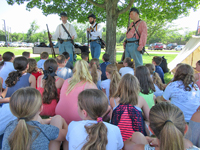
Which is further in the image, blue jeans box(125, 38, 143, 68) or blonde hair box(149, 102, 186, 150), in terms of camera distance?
blue jeans box(125, 38, 143, 68)

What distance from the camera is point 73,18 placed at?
359 inches

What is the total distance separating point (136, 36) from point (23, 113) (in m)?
4.38

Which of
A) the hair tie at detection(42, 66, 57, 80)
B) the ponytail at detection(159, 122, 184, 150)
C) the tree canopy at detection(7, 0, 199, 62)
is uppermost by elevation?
the tree canopy at detection(7, 0, 199, 62)

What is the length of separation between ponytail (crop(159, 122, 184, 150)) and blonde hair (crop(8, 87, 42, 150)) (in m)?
1.02

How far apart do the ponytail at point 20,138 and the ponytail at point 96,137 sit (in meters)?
0.45

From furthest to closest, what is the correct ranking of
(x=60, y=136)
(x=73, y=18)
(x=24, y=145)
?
1. (x=73, y=18)
2. (x=60, y=136)
3. (x=24, y=145)

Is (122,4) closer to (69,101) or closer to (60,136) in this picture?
(69,101)

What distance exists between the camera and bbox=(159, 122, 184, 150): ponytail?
43.4 inches

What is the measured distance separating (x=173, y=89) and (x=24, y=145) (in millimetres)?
2066

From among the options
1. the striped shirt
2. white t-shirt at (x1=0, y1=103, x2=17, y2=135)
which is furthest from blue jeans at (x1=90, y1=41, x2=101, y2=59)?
white t-shirt at (x1=0, y1=103, x2=17, y2=135)

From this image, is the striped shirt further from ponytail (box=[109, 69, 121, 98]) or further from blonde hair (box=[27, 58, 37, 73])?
blonde hair (box=[27, 58, 37, 73])

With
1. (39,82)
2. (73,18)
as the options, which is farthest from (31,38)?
(39,82)

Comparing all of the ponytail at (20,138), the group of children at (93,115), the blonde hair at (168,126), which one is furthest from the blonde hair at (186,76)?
the ponytail at (20,138)

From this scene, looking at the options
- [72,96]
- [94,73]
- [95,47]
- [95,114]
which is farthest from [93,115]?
[95,47]
